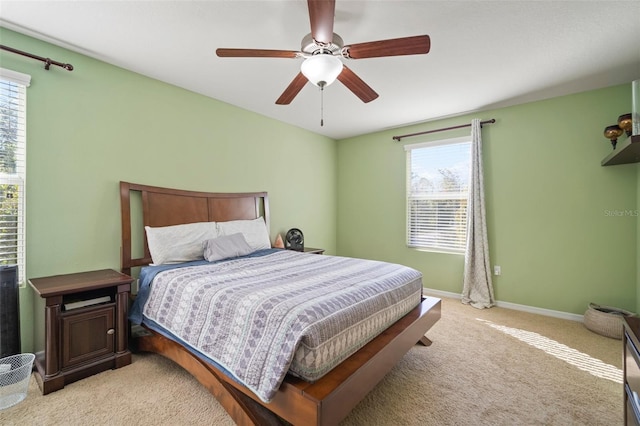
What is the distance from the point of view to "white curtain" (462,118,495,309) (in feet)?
12.0

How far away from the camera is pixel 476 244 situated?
371 centimetres

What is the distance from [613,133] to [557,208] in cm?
90

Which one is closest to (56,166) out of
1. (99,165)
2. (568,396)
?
(99,165)

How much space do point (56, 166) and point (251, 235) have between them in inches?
72.9

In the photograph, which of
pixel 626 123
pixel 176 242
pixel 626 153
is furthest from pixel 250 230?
pixel 626 123

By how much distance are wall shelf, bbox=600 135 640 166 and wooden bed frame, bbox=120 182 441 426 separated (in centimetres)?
193

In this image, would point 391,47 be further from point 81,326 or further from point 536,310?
point 536,310

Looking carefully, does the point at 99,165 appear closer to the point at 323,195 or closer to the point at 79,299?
the point at 79,299

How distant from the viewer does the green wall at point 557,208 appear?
299 cm

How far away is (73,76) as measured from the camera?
8.02ft

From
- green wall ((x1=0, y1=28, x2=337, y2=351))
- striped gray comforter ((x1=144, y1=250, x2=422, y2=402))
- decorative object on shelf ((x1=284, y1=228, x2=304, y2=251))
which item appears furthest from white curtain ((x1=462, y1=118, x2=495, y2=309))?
green wall ((x1=0, y1=28, x2=337, y2=351))

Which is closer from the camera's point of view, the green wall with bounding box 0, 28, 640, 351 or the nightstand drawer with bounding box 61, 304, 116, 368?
the nightstand drawer with bounding box 61, 304, 116, 368

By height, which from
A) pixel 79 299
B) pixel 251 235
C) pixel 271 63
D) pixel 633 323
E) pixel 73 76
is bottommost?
pixel 79 299

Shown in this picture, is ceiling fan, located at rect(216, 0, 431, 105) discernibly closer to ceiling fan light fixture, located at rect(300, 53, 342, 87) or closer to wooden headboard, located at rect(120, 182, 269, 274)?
ceiling fan light fixture, located at rect(300, 53, 342, 87)
